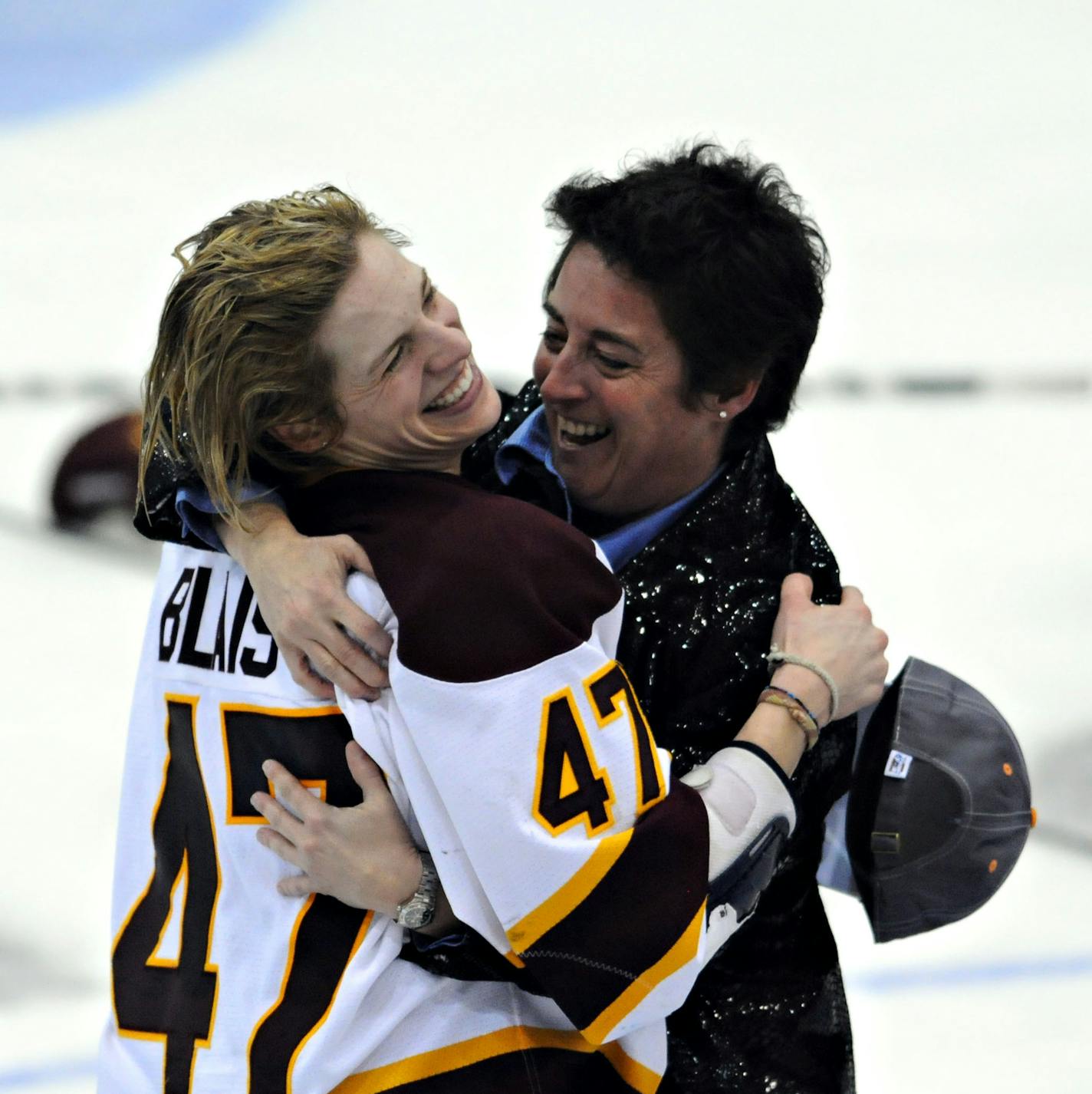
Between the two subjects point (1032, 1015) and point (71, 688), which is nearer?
point (1032, 1015)

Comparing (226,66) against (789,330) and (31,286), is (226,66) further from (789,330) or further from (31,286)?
(789,330)

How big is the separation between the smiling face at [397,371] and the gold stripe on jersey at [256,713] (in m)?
0.22

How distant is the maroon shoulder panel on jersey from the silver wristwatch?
190mm

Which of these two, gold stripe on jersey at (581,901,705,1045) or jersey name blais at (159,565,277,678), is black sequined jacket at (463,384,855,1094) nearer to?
gold stripe on jersey at (581,901,705,1045)

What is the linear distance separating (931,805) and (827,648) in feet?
0.64

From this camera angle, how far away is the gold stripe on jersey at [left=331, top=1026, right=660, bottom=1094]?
49.7 inches

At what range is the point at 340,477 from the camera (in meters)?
1.31

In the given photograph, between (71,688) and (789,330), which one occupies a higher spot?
(789,330)

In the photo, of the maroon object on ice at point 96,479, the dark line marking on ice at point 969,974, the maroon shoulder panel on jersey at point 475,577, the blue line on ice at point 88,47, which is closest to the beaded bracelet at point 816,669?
the maroon shoulder panel on jersey at point 475,577

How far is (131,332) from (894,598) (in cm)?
199

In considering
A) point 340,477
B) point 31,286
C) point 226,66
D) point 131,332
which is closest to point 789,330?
point 340,477

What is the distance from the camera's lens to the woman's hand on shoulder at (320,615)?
3.93 feet

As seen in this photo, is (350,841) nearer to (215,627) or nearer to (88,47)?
(215,627)

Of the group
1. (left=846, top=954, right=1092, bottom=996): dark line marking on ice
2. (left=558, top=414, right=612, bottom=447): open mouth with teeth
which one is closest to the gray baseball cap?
(left=558, top=414, right=612, bottom=447): open mouth with teeth
